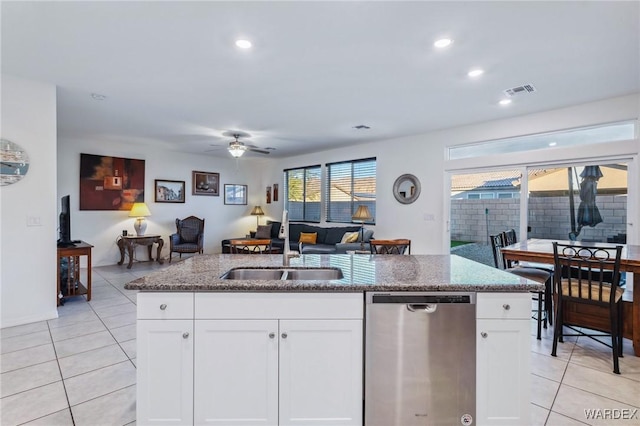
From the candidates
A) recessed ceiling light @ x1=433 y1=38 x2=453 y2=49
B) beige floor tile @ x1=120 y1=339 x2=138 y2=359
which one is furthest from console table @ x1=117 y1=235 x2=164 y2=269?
recessed ceiling light @ x1=433 y1=38 x2=453 y2=49

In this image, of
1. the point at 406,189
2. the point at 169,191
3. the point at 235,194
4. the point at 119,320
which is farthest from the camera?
the point at 235,194

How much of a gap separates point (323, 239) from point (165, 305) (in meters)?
5.31

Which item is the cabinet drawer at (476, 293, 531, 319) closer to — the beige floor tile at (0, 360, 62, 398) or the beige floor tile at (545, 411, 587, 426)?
the beige floor tile at (545, 411, 587, 426)

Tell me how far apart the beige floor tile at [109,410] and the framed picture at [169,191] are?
5801mm

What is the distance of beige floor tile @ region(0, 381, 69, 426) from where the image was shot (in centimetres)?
187

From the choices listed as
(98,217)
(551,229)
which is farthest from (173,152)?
(551,229)

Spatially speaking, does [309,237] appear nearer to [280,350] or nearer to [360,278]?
[360,278]

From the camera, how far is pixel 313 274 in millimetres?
2059

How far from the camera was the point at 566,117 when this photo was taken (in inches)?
161

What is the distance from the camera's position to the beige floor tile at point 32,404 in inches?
73.7

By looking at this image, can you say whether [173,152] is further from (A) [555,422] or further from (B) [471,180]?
(A) [555,422]

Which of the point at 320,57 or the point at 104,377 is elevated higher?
the point at 320,57

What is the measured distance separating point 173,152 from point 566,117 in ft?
24.0

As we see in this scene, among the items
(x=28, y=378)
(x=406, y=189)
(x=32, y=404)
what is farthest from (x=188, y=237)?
(x=32, y=404)
